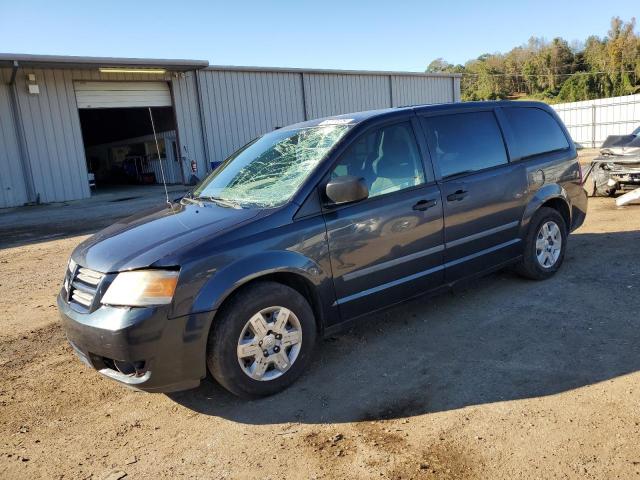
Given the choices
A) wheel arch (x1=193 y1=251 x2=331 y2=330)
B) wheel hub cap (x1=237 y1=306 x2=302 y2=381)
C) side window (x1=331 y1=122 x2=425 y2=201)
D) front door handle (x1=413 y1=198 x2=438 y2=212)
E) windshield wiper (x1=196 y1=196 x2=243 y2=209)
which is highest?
side window (x1=331 y1=122 x2=425 y2=201)

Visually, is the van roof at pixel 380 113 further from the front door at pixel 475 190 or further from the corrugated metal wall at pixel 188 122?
the corrugated metal wall at pixel 188 122

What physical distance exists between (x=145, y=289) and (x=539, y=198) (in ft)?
12.7

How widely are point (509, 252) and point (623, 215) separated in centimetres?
474

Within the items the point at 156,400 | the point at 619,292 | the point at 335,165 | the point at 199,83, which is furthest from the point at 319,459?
the point at 199,83

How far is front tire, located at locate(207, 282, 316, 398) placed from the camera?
3213 millimetres

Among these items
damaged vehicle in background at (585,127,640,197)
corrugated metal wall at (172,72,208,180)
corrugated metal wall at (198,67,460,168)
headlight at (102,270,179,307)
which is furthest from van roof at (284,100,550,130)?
corrugated metal wall at (198,67,460,168)

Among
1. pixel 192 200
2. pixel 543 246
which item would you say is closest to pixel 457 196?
pixel 543 246

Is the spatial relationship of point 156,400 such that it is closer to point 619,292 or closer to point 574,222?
point 619,292

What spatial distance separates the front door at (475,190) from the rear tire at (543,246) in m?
0.18

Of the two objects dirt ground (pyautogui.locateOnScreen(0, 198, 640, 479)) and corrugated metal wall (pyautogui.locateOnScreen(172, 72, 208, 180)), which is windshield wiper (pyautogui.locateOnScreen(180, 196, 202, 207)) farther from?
corrugated metal wall (pyautogui.locateOnScreen(172, 72, 208, 180))

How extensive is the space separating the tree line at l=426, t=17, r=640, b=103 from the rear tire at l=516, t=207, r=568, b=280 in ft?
170

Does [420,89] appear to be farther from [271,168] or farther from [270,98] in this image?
[271,168]

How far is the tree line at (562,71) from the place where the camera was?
53.4 meters

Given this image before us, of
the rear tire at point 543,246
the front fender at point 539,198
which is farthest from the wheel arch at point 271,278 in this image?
the rear tire at point 543,246
